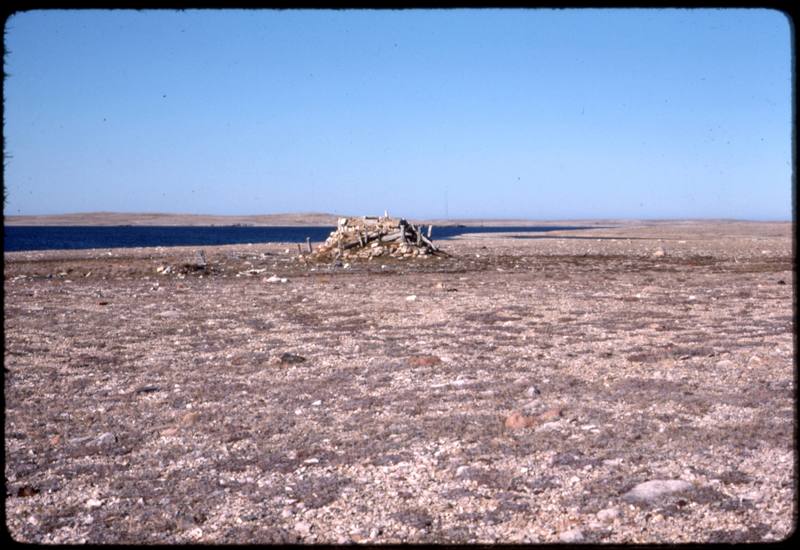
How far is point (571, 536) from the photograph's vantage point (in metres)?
3.56

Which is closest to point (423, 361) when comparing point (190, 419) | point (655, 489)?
point (190, 419)

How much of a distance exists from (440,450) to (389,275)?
14.5 meters

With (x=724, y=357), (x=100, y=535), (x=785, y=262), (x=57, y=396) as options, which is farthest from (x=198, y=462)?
(x=785, y=262)

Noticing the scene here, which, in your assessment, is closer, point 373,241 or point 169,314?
point 169,314

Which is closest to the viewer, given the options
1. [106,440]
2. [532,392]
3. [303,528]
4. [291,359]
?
[303,528]

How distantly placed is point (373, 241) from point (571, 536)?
78.1ft

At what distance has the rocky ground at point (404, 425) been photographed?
3816 mm

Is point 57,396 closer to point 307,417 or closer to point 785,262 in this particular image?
point 307,417

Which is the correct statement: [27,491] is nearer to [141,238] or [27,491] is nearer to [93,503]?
[93,503]

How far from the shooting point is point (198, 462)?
474 cm

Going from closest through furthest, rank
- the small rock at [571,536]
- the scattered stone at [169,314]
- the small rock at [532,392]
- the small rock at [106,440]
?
1. the small rock at [571,536]
2. the small rock at [106,440]
3. the small rock at [532,392]
4. the scattered stone at [169,314]

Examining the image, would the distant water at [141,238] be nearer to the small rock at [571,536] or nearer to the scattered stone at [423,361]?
the scattered stone at [423,361]

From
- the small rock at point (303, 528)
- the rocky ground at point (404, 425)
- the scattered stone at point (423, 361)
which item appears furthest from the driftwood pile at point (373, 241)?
the small rock at point (303, 528)

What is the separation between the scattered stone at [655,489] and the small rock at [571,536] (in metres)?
0.53
